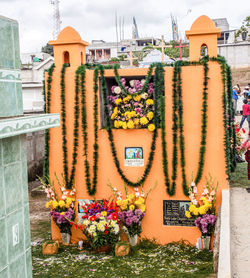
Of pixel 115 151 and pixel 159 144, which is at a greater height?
pixel 159 144

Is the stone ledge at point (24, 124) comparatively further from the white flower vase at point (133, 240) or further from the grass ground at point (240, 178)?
the grass ground at point (240, 178)

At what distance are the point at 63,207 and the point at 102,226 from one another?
1146 mm

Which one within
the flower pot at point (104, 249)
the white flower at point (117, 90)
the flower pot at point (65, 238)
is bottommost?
the flower pot at point (104, 249)

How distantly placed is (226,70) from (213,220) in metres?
2.87

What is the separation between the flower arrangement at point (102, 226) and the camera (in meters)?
7.66

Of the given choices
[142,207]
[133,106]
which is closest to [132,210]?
[142,207]

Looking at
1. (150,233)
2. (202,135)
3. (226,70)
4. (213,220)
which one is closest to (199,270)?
(213,220)

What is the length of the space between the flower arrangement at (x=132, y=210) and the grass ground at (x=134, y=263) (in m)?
0.41

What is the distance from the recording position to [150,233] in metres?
8.19

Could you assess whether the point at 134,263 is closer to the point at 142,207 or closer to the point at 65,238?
the point at 142,207

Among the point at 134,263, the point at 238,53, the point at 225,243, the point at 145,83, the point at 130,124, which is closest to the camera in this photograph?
the point at 225,243

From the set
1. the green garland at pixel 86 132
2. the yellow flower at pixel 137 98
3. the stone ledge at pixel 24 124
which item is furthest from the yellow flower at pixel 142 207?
the stone ledge at pixel 24 124

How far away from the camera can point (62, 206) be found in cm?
830

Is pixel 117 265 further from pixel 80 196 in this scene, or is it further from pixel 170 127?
pixel 170 127
